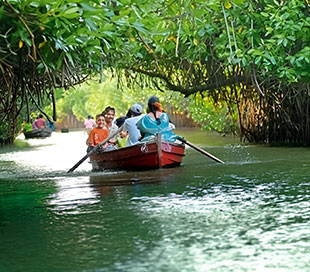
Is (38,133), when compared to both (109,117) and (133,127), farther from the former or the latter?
(133,127)

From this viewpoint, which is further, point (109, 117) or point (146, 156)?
point (109, 117)

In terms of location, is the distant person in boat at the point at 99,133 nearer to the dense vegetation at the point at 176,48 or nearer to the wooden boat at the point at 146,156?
the wooden boat at the point at 146,156

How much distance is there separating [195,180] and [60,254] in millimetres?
6648

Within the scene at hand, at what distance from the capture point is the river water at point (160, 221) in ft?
22.5

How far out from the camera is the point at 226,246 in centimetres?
731

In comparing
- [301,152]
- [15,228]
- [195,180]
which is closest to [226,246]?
[15,228]

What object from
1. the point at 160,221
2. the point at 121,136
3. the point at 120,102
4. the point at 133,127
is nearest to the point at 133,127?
the point at 133,127

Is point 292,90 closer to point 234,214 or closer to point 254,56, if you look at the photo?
point 254,56

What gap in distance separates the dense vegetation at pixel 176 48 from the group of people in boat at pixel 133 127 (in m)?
1.22

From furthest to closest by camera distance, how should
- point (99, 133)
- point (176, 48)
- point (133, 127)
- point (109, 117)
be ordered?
point (109, 117)
point (99, 133)
point (133, 127)
point (176, 48)

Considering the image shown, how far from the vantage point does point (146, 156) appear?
612 inches

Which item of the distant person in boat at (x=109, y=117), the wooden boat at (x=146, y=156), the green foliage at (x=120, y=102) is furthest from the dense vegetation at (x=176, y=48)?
the green foliage at (x=120, y=102)

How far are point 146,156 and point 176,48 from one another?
6044 mm

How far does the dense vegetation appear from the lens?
901 centimetres
